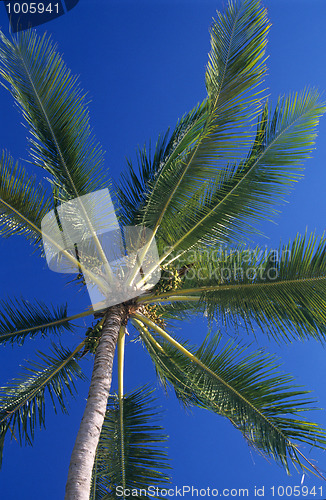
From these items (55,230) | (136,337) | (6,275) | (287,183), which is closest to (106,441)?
(136,337)

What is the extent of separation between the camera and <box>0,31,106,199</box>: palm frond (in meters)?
5.44

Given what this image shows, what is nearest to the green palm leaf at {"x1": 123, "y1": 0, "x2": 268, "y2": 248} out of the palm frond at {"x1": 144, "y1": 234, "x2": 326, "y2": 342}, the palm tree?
the palm tree

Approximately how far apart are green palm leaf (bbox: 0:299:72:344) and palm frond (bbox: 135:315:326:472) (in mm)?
1434

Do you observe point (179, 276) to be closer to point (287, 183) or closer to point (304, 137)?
point (287, 183)

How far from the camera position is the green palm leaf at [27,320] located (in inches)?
225

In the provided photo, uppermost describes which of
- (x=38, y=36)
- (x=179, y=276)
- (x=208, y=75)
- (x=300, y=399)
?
(x=38, y=36)

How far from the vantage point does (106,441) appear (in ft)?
16.6

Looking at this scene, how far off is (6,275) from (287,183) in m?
7.34

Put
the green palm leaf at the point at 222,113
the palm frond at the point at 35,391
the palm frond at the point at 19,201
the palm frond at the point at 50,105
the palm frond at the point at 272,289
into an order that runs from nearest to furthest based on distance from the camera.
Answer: the palm frond at the point at 272,289, the palm frond at the point at 35,391, the green palm leaf at the point at 222,113, the palm frond at the point at 50,105, the palm frond at the point at 19,201

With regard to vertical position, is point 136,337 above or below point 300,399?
above

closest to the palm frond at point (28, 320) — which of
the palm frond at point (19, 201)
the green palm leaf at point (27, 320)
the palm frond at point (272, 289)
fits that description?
the green palm leaf at point (27, 320)

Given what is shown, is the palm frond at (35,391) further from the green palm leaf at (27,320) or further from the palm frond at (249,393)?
the palm frond at (249,393)

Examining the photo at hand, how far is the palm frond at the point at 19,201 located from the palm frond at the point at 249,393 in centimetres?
246

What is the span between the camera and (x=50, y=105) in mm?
5590
